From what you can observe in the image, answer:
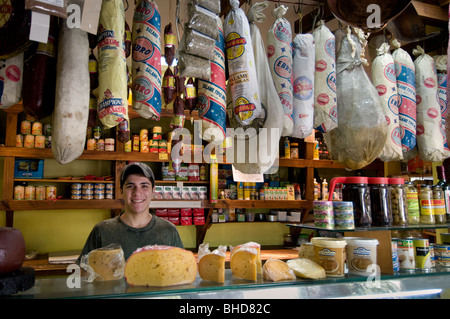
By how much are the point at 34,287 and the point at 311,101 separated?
1.50 meters

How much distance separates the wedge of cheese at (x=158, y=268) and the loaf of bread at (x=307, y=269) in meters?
0.46

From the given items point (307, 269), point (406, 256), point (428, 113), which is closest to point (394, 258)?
point (406, 256)

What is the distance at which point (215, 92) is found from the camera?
1.55 meters

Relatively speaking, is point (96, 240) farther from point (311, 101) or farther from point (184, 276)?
point (311, 101)

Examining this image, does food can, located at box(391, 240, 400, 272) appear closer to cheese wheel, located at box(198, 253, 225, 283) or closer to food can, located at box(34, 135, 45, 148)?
cheese wheel, located at box(198, 253, 225, 283)

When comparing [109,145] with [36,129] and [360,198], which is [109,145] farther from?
Result: [360,198]

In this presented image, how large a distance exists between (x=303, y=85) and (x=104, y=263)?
4.26 feet

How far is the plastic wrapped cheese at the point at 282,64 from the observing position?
1718 millimetres

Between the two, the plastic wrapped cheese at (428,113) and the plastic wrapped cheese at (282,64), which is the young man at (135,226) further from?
the plastic wrapped cheese at (428,113)

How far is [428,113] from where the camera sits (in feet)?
7.46

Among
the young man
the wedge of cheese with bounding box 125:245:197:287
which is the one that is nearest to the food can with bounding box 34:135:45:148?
the young man

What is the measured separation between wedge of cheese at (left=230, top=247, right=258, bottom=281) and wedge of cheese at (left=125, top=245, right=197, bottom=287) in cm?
23

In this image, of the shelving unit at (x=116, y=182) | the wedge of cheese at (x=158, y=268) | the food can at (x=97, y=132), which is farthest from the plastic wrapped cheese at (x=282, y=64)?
the food can at (x=97, y=132)

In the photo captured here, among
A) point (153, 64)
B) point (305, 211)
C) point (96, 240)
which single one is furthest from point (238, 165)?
point (305, 211)
